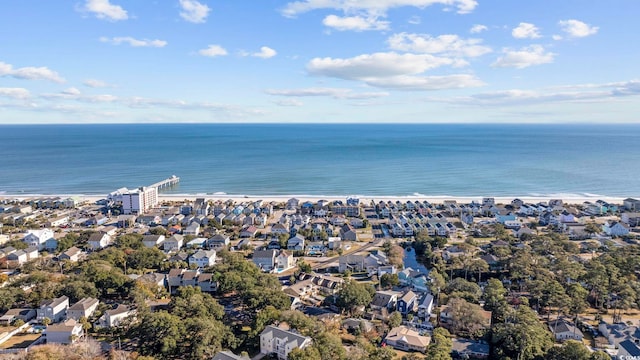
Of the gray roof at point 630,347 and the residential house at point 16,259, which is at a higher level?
the gray roof at point 630,347

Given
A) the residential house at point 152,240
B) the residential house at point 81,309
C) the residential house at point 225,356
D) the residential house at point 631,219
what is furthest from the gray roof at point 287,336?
the residential house at point 631,219

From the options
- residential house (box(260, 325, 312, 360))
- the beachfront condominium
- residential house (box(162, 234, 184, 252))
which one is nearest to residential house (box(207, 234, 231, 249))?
residential house (box(162, 234, 184, 252))

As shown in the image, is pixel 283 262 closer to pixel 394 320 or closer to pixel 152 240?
pixel 394 320

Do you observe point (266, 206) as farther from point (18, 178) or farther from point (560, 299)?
point (18, 178)

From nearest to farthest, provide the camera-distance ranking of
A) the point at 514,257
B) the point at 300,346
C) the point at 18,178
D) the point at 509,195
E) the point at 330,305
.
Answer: the point at 300,346 < the point at 330,305 < the point at 514,257 < the point at 509,195 < the point at 18,178

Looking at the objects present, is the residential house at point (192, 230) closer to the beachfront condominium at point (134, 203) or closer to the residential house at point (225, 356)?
the beachfront condominium at point (134, 203)

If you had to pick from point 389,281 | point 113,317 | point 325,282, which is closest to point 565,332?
point 389,281

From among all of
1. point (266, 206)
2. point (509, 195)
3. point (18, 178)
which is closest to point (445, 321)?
point (266, 206)

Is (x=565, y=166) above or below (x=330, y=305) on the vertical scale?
above
